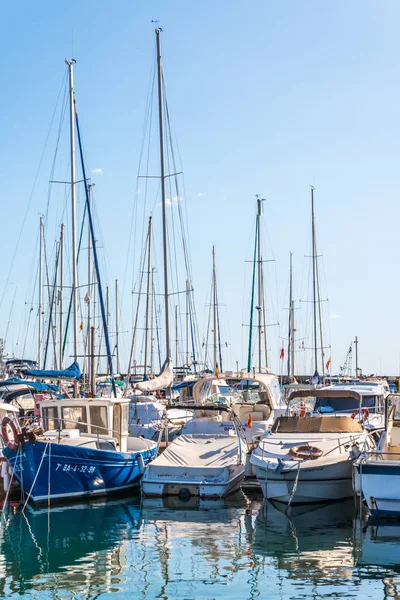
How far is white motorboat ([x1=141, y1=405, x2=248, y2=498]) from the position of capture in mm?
22016

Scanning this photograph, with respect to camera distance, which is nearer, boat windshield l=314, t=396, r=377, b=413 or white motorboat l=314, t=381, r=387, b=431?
white motorboat l=314, t=381, r=387, b=431

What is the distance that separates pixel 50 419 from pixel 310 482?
8.39 metres

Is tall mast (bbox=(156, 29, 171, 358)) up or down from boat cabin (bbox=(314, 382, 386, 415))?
up

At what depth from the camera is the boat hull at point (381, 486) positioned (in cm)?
1802

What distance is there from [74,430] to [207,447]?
3964 millimetres

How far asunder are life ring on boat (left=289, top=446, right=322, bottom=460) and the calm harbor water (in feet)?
4.28

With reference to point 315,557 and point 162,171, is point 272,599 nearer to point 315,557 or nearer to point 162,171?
point 315,557

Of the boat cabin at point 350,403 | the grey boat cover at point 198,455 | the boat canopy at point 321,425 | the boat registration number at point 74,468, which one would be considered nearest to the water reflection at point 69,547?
the boat registration number at point 74,468

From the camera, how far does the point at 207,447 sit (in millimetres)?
24281

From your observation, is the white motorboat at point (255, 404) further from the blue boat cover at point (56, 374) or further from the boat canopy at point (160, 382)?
the blue boat cover at point (56, 374)

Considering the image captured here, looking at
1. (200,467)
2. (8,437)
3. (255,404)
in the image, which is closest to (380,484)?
(200,467)

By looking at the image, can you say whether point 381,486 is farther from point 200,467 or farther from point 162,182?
point 162,182

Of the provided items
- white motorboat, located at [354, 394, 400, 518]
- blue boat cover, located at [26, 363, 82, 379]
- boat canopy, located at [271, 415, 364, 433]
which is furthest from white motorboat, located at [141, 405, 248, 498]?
blue boat cover, located at [26, 363, 82, 379]

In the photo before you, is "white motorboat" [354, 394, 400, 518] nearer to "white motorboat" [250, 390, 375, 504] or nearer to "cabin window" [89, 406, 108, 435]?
"white motorboat" [250, 390, 375, 504]
